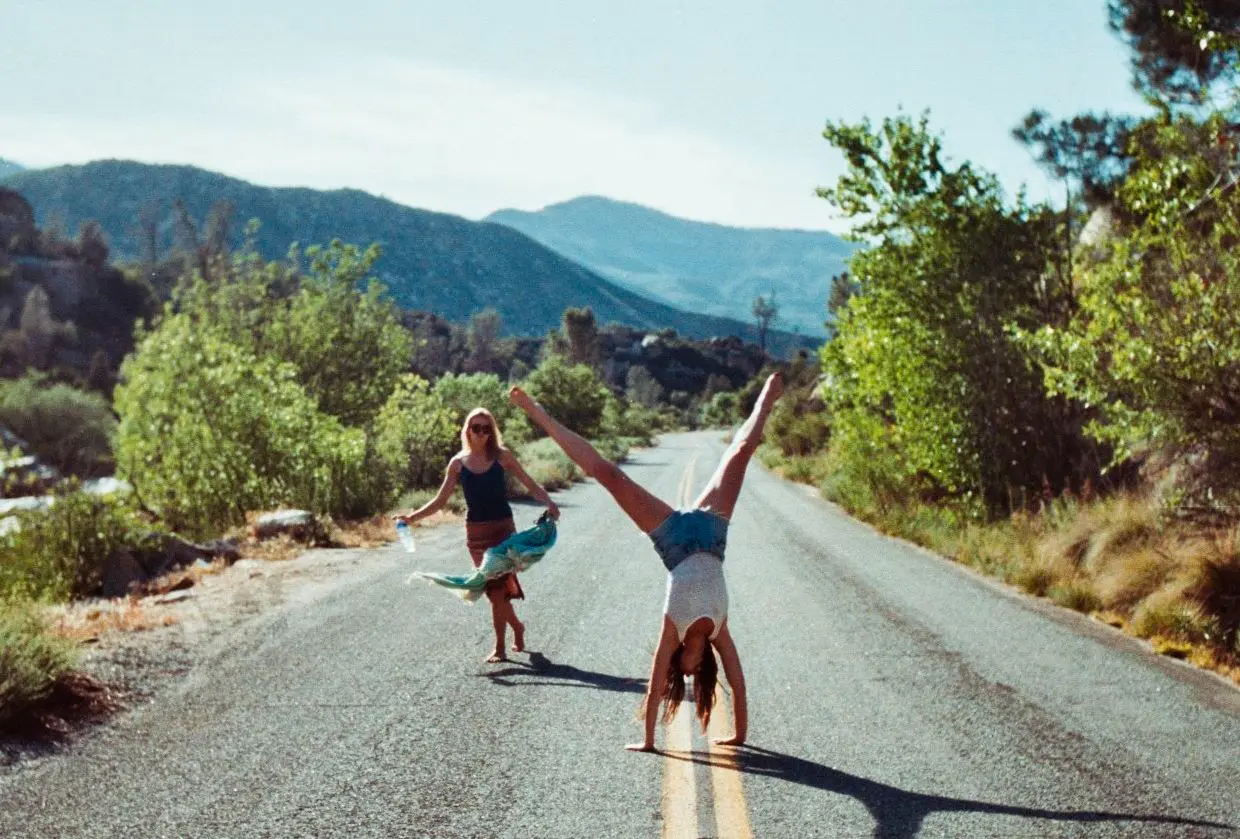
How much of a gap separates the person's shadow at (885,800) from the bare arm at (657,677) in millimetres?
172

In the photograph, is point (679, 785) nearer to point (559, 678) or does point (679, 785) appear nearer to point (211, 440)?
point (559, 678)

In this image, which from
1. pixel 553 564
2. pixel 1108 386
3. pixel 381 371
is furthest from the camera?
pixel 381 371

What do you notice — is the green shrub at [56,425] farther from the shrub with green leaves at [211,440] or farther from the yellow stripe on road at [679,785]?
the yellow stripe on road at [679,785]

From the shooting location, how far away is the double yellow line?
511 centimetres

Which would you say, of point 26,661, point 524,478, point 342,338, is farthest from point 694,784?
point 342,338

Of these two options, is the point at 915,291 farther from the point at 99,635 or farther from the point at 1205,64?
the point at 99,635

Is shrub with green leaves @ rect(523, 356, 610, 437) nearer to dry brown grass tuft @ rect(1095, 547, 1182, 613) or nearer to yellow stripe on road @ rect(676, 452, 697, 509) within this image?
yellow stripe on road @ rect(676, 452, 697, 509)

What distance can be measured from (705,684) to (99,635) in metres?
6.54

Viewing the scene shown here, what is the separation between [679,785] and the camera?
576 cm

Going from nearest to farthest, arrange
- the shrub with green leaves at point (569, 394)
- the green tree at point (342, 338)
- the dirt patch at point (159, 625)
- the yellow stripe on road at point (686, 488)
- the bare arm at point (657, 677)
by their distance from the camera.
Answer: the bare arm at point (657, 677), the dirt patch at point (159, 625), the yellow stripe on road at point (686, 488), the green tree at point (342, 338), the shrub with green leaves at point (569, 394)

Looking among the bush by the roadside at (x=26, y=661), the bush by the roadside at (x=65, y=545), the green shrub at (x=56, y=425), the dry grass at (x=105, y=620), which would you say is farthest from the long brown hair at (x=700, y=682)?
the green shrub at (x=56, y=425)

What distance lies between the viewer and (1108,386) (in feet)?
38.0

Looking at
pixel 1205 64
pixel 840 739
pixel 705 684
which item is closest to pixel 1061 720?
pixel 840 739

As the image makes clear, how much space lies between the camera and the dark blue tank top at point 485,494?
9055 mm
